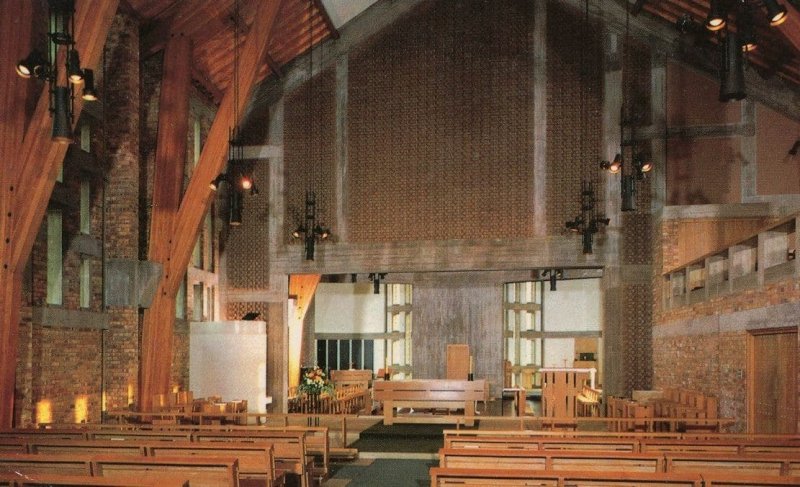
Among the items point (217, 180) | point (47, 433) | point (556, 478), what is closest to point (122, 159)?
point (217, 180)

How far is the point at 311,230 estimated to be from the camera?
16.1 m

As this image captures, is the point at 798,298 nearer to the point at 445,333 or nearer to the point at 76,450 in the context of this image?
the point at 76,450

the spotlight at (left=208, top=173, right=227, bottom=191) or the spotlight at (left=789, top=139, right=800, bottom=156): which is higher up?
the spotlight at (left=789, top=139, right=800, bottom=156)

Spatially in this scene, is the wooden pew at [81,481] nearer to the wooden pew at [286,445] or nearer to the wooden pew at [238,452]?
the wooden pew at [238,452]

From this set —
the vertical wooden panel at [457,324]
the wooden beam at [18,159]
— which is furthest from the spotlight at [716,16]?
the vertical wooden panel at [457,324]

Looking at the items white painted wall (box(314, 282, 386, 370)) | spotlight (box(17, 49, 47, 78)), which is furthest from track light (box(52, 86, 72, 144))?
white painted wall (box(314, 282, 386, 370))

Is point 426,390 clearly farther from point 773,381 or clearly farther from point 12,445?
point 12,445

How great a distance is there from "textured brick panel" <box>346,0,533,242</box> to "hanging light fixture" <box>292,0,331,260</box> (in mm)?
746

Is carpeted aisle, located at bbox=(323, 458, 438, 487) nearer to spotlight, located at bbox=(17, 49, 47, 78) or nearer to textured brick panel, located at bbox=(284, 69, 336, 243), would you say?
spotlight, located at bbox=(17, 49, 47, 78)

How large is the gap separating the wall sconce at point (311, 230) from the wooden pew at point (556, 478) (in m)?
10.9

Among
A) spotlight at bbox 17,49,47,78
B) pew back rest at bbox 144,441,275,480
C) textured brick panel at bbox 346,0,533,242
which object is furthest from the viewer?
textured brick panel at bbox 346,0,533,242

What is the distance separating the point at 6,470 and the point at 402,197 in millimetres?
11649

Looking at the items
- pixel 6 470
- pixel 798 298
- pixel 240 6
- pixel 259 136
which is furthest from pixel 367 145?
pixel 6 470

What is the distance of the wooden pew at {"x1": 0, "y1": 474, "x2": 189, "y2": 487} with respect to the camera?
4082 mm
